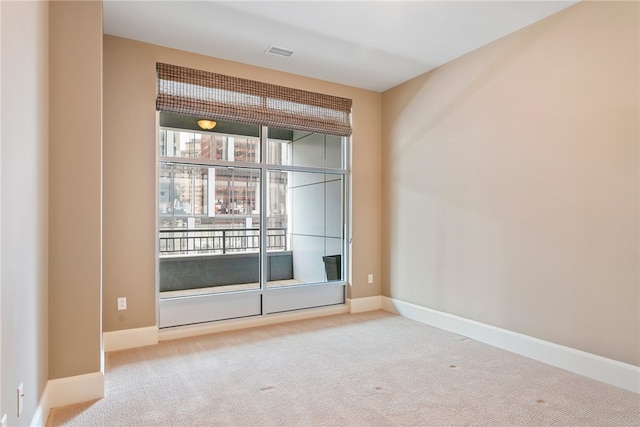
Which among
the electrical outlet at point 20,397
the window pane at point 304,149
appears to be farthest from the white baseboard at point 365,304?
the electrical outlet at point 20,397

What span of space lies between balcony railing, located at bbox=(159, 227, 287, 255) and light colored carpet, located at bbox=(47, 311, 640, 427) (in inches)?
35.4

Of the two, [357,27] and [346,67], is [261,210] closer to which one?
[346,67]

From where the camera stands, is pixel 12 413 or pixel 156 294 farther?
pixel 156 294

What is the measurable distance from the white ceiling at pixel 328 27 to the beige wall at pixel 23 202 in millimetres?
1071

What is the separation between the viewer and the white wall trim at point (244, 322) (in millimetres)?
3773

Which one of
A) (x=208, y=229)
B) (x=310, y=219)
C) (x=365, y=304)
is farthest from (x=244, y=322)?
(x=365, y=304)

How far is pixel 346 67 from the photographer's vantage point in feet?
13.8

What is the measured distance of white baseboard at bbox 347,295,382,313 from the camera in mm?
4799

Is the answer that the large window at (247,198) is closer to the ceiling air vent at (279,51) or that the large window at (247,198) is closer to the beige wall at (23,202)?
the ceiling air vent at (279,51)

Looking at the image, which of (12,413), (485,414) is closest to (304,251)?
(485,414)

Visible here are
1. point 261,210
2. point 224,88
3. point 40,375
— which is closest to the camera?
point 40,375

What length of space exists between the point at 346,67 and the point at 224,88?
1319mm

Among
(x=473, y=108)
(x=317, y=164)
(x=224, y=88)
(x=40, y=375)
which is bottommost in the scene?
(x=40, y=375)

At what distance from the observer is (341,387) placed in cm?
272
